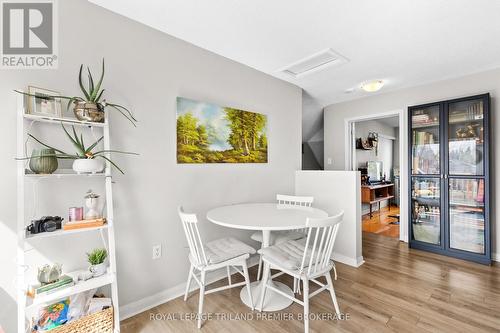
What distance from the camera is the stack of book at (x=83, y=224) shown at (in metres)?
1.40

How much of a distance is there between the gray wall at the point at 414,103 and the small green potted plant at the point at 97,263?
3.79 metres

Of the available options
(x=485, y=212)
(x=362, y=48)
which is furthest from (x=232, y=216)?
(x=485, y=212)

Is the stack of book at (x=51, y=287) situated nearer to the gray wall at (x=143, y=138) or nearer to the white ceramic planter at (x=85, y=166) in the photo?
the gray wall at (x=143, y=138)


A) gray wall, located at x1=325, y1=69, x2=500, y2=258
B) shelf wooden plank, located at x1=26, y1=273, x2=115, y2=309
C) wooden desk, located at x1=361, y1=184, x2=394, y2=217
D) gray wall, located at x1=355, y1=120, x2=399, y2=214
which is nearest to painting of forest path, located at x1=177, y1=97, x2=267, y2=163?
shelf wooden plank, located at x1=26, y1=273, x2=115, y2=309

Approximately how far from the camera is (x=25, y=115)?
1322mm

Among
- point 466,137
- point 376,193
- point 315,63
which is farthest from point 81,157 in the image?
point 376,193

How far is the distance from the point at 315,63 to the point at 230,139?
1.29m

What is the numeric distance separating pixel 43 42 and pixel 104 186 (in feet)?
3.40

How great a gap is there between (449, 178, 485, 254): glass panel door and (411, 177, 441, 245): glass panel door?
0.15 meters

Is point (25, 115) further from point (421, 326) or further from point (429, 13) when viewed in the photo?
point (421, 326)

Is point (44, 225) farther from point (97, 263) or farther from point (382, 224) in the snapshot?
point (382, 224)

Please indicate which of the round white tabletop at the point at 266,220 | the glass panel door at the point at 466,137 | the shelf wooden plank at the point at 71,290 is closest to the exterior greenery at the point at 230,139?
the round white tabletop at the point at 266,220

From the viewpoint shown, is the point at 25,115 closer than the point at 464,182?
Yes

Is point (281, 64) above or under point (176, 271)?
above
